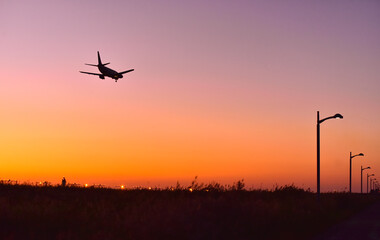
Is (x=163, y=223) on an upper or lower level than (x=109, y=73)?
lower

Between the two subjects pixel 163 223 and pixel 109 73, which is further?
pixel 109 73

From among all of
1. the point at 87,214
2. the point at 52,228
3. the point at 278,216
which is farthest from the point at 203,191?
the point at 52,228

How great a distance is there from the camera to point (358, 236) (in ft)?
59.0

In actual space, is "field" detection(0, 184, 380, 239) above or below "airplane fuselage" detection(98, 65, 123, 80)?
below

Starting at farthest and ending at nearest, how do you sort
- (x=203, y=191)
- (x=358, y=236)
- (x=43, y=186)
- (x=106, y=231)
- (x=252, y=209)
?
(x=43, y=186) < (x=203, y=191) < (x=252, y=209) < (x=358, y=236) < (x=106, y=231)

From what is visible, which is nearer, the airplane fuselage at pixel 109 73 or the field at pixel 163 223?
the field at pixel 163 223

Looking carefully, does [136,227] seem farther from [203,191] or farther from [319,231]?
[203,191]

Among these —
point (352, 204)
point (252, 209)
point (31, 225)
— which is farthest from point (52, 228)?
point (352, 204)

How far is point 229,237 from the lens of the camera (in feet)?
49.7

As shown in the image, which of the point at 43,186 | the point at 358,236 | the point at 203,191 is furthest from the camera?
the point at 43,186

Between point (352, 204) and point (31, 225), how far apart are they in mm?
31883

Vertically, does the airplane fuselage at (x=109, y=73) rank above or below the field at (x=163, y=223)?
above

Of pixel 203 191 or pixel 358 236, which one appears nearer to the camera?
pixel 358 236

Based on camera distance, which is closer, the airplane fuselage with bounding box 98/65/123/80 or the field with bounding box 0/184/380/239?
the field with bounding box 0/184/380/239
